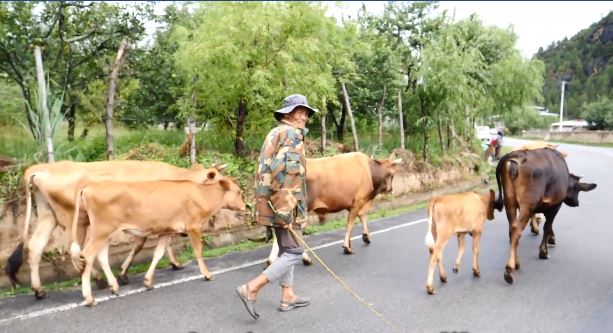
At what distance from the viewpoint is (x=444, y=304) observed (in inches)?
212

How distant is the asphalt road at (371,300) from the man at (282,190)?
17.8 inches

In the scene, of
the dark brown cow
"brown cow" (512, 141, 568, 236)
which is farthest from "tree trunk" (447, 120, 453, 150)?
the dark brown cow

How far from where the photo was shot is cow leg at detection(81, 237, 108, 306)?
525 cm

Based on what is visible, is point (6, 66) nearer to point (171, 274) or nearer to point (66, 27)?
point (66, 27)

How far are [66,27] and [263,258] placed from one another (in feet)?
20.5

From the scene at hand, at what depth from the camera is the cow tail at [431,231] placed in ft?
18.8

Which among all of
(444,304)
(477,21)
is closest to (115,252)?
(444,304)

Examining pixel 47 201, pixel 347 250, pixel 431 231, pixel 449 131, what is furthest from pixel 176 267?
pixel 449 131

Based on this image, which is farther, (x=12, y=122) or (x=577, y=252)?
(x=12, y=122)

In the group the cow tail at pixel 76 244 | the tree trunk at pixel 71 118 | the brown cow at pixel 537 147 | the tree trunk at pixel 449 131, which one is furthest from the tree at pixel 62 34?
the tree trunk at pixel 449 131

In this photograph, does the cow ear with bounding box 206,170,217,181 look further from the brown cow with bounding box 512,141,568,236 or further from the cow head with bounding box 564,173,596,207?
the cow head with bounding box 564,173,596,207

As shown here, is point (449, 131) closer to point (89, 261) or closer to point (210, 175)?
point (210, 175)

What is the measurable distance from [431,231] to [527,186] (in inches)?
59.2

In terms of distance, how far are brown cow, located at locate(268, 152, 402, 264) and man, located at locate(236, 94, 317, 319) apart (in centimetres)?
200
